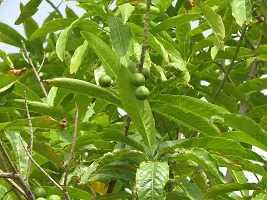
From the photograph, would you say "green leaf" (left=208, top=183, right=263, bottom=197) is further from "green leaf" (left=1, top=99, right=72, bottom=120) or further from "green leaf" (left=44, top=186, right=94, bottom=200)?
"green leaf" (left=1, top=99, right=72, bottom=120)

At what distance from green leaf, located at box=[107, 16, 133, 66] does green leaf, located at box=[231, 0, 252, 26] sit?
467 millimetres

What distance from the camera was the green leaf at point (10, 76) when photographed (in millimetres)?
2104

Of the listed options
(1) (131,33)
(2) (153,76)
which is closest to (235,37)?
(2) (153,76)

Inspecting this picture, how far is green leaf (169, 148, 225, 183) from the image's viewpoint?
2092mm

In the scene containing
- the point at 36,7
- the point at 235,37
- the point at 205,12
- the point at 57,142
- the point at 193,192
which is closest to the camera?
the point at 193,192

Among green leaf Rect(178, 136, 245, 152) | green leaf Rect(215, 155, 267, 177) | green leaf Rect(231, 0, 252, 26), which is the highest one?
green leaf Rect(231, 0, 252, 26)

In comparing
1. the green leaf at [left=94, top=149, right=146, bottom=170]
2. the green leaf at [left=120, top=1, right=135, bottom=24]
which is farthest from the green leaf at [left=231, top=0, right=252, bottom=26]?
the green leaf at [left=94, top=149, right=146, bottom=170]

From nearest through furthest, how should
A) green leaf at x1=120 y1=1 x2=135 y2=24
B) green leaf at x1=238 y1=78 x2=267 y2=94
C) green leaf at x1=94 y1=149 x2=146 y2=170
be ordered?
green leaf at x1=94 y1=149 x2=146 y2=170 → green leaf at x1=120 y1=1 x2=135 y2=24 → green leaf at x1=238 y1=78 x2=267 y2=94

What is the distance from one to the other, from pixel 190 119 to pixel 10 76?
66 centimetres

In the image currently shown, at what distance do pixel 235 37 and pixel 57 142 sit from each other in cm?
152

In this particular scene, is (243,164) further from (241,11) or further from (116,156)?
(241,11)

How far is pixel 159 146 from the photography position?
2223 millimetres

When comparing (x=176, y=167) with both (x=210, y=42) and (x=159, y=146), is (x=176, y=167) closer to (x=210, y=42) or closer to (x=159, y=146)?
(x=159, y=146)

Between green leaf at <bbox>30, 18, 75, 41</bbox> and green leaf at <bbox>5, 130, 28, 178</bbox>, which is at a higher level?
green leaf at <bbox>30, 18, 75, 41</bbox>
